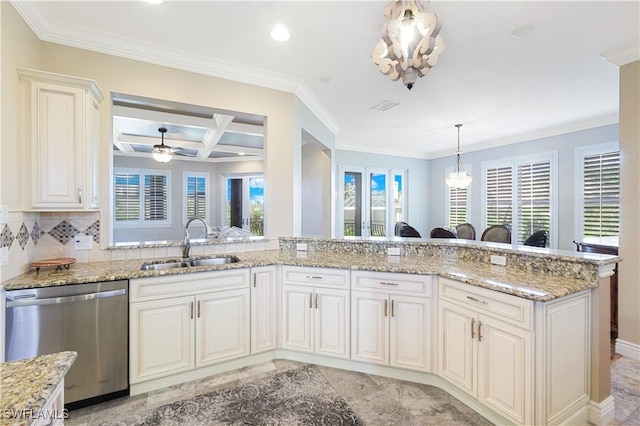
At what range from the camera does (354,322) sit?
2.42m

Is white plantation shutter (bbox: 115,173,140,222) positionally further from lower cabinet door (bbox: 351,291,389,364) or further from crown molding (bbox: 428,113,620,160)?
crown molding (bbox: 428,113,620,160)

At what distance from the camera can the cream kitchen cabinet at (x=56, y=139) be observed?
203 cm

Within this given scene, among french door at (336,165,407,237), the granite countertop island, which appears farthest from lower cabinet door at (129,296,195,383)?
french door at (336,165,407,237)

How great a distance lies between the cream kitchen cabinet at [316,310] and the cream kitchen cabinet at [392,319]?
100 millimetres

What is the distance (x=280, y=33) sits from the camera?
2412mm

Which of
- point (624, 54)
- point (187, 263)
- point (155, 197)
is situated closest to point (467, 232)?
point (624, 54)

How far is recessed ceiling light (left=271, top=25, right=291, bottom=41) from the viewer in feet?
7.73

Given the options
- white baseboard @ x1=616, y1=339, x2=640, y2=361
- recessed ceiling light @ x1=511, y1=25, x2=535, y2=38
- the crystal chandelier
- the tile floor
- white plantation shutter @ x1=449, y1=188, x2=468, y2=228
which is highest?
recessed ceiling light @ x1=511, y1=25, x2=535, y2=38

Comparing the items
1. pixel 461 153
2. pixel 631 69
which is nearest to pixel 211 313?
pixel 631 69

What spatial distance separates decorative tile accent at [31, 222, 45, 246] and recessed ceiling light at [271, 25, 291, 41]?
94.8 inches

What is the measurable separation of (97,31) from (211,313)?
2.51 meters

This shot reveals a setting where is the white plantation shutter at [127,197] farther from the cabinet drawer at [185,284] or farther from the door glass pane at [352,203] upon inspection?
the cabinet drawer at [185,284]

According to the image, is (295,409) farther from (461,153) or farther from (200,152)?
(461,153)

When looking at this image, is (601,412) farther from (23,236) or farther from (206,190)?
(206,190)
